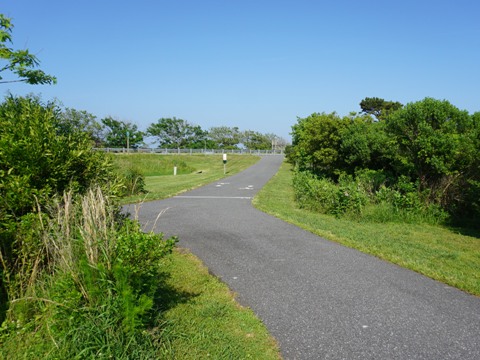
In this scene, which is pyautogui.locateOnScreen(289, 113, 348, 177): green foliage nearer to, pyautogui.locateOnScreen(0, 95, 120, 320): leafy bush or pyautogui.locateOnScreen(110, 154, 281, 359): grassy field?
pyautogui.locateOnScreen(110, 154, 281, 359): grassy field

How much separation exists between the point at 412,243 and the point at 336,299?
3.94 metres

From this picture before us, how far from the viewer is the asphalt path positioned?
3.36 m

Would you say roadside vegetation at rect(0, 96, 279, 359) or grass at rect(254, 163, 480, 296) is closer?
roadside vegetation at rect(0, 96, 279, 359)

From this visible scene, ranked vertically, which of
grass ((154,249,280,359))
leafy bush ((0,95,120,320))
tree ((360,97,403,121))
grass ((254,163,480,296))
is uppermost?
tree ((360,97,403,121))

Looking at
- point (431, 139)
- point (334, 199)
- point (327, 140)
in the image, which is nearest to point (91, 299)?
point (334, 199)

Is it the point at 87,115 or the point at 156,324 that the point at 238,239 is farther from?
the point at 87,115

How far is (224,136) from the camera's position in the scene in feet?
289

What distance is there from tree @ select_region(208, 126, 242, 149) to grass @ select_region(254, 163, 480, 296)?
7676 centimetres

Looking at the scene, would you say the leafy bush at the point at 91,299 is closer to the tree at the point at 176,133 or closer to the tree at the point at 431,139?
the tree at the point at 431,139

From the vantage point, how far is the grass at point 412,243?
216 inches

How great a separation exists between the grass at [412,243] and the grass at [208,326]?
3.22 meters

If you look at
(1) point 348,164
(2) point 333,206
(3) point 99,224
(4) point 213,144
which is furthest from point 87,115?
(3) point 99,224

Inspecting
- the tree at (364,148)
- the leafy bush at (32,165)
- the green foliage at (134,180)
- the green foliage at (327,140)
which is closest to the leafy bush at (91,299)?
the leafy bush at (32,165)

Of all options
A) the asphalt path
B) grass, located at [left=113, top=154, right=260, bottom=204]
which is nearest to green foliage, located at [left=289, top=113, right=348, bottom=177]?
grass, located at [left=113, top=154, right=260, bottom=204]
